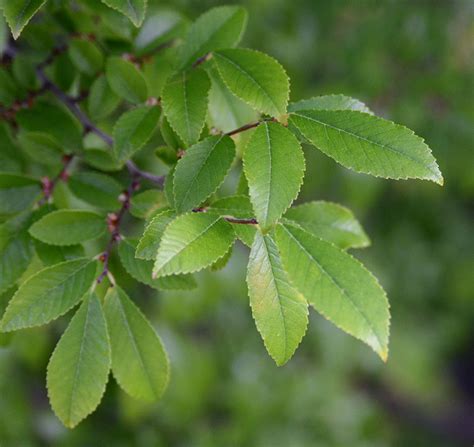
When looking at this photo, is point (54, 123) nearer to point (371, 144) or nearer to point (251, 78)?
point (251, 78)

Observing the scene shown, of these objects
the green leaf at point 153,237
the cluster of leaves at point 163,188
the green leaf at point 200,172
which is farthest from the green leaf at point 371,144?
the green leaf at point 153,237

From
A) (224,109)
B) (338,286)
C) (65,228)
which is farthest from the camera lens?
(224,109)

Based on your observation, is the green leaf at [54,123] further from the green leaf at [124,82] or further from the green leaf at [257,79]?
the green leaf at [257,79]

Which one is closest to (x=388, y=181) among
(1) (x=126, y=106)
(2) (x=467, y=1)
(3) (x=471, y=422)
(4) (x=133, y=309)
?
(2) (x=467, y=1)

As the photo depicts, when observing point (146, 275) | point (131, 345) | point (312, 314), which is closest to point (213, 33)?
point (146, 275)

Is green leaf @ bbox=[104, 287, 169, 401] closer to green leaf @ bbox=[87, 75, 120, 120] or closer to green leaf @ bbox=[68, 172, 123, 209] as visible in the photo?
green leaf @ bbox=[68, 172, 123, 209]

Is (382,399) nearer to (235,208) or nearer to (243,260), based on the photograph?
(243,260)
